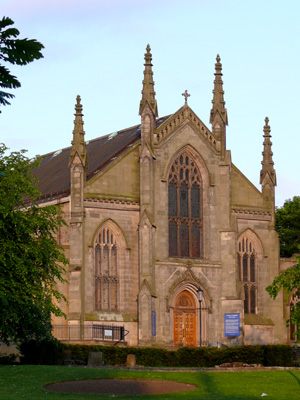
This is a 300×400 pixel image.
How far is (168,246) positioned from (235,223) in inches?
197

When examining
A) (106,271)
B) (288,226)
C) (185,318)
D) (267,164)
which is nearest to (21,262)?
(106,271)

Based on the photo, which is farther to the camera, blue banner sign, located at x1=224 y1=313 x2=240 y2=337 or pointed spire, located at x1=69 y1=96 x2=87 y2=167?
blue banner sign, located at x1=224 y1=313 x2=240 y2=337

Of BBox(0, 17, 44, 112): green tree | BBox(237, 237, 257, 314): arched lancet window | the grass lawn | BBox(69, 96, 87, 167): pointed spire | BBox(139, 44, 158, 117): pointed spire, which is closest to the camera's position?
BBox(0, 17, 44, 112): green tree

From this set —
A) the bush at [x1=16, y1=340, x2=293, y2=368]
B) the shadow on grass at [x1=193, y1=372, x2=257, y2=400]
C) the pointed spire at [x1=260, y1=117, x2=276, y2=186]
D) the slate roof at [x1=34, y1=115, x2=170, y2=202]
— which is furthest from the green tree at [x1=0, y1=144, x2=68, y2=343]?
the pointed spire at [x1=260, y1=117, x2=276, y2=186]

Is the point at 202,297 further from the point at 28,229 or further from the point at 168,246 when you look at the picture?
the point at 28,229

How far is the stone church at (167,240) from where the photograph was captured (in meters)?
54.9

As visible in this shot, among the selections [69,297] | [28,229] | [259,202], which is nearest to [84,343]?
[69,297]

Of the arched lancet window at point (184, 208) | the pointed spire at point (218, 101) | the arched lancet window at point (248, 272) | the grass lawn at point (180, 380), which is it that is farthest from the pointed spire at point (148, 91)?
the grass lawn at point (180, 380)

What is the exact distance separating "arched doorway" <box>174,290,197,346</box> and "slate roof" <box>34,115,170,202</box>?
10.1 metres

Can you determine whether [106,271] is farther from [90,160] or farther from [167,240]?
[90,160]

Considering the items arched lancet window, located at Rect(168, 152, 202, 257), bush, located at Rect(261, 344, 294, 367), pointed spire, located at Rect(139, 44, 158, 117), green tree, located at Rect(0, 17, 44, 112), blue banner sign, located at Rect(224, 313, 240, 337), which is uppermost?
pointed spire, located at Rect(139, 44, 158, 117)

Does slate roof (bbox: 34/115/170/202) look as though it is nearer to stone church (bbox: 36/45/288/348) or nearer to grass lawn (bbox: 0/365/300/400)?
stone church (bbox: 36/45/288/348)

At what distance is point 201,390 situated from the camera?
1048 inches

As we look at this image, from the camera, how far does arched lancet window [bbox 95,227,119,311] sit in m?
55.7
